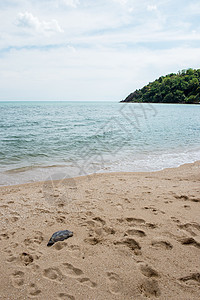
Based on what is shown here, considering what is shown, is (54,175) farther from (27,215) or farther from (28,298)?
(28,298)

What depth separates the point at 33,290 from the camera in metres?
2.31

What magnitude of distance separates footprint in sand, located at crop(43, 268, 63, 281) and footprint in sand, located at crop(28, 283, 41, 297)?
17 cm

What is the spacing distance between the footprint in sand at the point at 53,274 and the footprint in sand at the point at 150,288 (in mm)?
990

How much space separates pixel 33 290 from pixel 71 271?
479mm

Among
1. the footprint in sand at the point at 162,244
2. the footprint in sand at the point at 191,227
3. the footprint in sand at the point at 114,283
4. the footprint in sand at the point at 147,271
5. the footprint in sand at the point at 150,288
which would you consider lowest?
the footprint in sand at the point at 114,283

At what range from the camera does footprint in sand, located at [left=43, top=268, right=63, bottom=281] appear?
2.47 metres

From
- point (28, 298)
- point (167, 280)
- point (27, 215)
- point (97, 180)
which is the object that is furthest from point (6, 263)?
point (97, 180)

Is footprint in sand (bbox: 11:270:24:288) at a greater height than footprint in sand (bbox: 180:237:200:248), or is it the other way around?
footprint in sand (bbox: 180:237:200:248)

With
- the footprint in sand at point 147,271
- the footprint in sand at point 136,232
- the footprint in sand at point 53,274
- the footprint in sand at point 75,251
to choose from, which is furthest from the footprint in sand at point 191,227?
the footprint in sand at point 53,274

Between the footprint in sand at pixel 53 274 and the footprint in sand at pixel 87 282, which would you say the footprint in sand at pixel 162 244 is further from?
the footprint in sand at pixel 53 274

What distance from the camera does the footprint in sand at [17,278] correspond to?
2.39 metres

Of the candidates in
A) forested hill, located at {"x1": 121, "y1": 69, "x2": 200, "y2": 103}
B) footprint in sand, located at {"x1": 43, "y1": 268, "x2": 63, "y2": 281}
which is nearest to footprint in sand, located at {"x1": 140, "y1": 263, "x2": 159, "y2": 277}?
footprint in sand, located at {"x1": 43, "y1": 268, "x2": 63, "y2": 281}

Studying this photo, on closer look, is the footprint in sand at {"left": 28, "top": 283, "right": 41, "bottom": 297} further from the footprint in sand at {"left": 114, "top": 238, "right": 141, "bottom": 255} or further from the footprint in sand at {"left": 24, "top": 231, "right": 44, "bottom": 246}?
the footprint in sand at {"left": 114, "top": 238, "right": 141, "bottom": 255}

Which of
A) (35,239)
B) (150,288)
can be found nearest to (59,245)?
(35,239)
